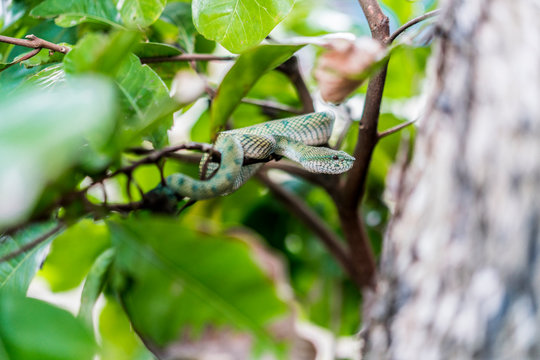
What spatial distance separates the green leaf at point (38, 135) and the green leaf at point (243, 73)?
0.40 m

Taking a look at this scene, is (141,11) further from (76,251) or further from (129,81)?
(76,251)

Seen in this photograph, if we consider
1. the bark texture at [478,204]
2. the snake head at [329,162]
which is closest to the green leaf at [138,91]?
the bark texture at [478,204]

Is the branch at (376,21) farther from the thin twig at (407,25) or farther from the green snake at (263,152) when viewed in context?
the green snake at (263,152)

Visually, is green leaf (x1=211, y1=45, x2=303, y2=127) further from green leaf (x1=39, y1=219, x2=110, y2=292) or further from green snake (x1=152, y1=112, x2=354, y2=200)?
green leaf (x1=39, y1=219, x2=110, y2=292)

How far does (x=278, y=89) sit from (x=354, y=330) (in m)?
1.06

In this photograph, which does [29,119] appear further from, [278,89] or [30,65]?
[278,89]

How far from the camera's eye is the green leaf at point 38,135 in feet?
1.32

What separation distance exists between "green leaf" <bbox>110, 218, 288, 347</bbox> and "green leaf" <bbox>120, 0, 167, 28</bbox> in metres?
0.55

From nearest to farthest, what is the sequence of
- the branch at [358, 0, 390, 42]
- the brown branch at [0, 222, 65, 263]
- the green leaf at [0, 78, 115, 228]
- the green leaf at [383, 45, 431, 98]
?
the green leaf at [0, 78, 115, 228], the brown branch at [0, 222, 65, 263], the branch at [358, 0, 390, 42], the green leaf at [383, 45, 431, 98]

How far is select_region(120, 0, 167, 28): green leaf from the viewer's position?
3.50 feet

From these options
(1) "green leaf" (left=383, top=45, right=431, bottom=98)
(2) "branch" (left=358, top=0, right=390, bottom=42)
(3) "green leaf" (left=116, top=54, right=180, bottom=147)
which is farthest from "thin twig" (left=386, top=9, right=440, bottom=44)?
(1) "green leaf" (left=383, top=45, right=431, bottom=98)

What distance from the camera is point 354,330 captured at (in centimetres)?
203

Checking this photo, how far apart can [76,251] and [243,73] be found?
1.04 m

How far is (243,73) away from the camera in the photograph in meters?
0.88
